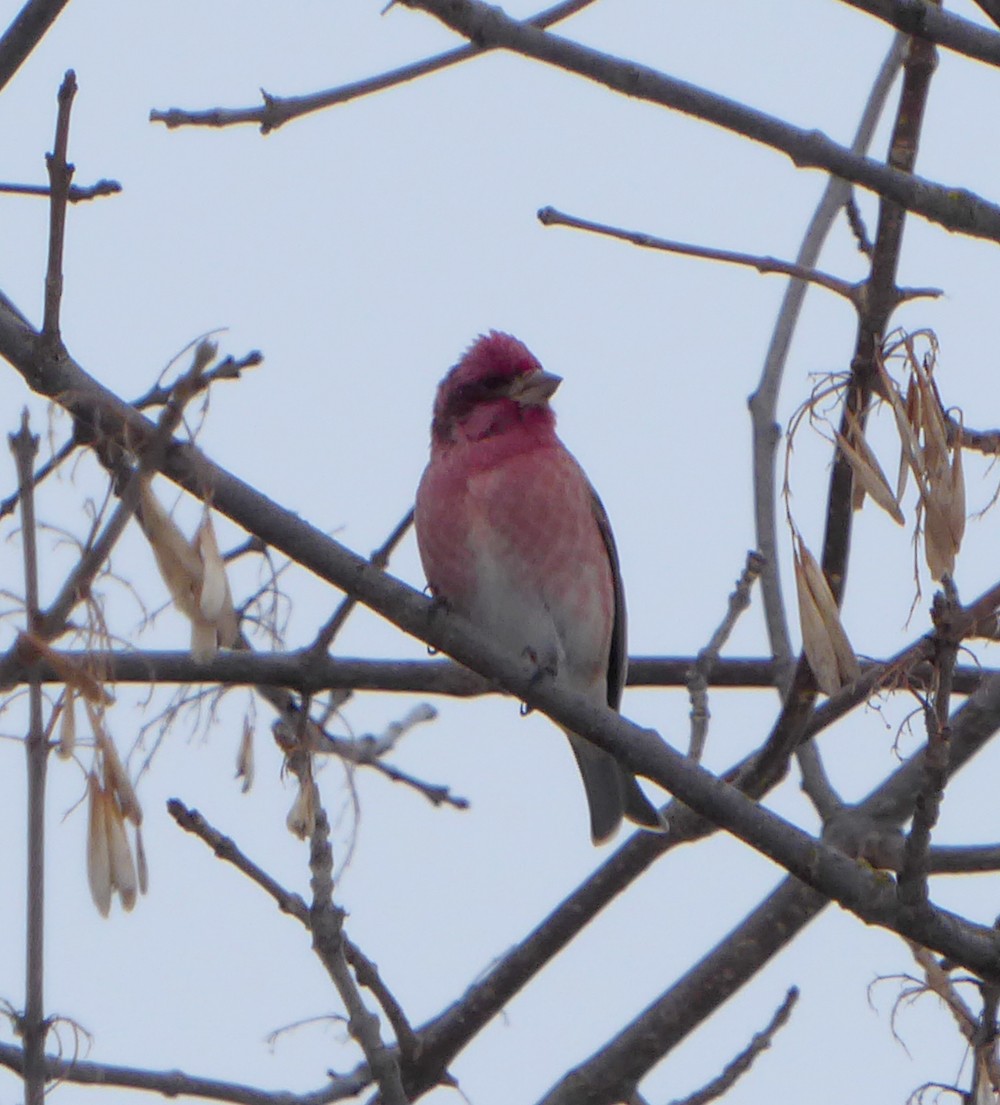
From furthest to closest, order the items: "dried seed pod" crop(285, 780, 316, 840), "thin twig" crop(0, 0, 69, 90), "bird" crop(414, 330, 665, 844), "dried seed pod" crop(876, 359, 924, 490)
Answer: "bird" crop(414, 330, 665, 844) → "dried seed pod" crop(285, 780, 316, 840) → "thin twig" crop(0, 0, 69, 90) → "dried seed pod" crop(876, 359, 924, 490)

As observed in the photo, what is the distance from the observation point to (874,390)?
353 centimetres

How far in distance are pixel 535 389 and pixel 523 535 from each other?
1.97ft

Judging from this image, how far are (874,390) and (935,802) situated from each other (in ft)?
2.71

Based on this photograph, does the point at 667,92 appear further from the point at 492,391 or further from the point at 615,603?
the point at 615,603

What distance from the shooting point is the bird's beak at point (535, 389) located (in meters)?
6.88

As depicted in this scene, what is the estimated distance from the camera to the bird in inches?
261

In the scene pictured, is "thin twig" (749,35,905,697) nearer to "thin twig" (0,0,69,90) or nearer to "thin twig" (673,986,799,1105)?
"thin twig" (673,986,799,1105)

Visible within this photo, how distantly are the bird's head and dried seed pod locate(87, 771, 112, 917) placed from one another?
3.92 metres

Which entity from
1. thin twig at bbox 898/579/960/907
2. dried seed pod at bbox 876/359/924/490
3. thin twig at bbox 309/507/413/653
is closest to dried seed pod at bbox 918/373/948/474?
dried seed pod at bbox 876/359/924/490

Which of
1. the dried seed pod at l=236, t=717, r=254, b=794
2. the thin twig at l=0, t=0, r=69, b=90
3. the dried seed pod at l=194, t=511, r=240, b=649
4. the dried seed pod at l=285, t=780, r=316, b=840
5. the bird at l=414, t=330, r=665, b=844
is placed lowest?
the dried seed pod at l=194, t=511, r=240, b=649

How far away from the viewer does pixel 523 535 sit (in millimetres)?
6672

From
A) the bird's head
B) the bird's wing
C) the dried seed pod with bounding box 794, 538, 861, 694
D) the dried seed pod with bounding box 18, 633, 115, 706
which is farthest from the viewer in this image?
the bird's wing

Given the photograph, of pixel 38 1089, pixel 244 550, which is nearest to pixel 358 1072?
pixel 244 550

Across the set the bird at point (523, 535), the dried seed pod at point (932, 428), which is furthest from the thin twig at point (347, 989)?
the bird at point (523, 535)
